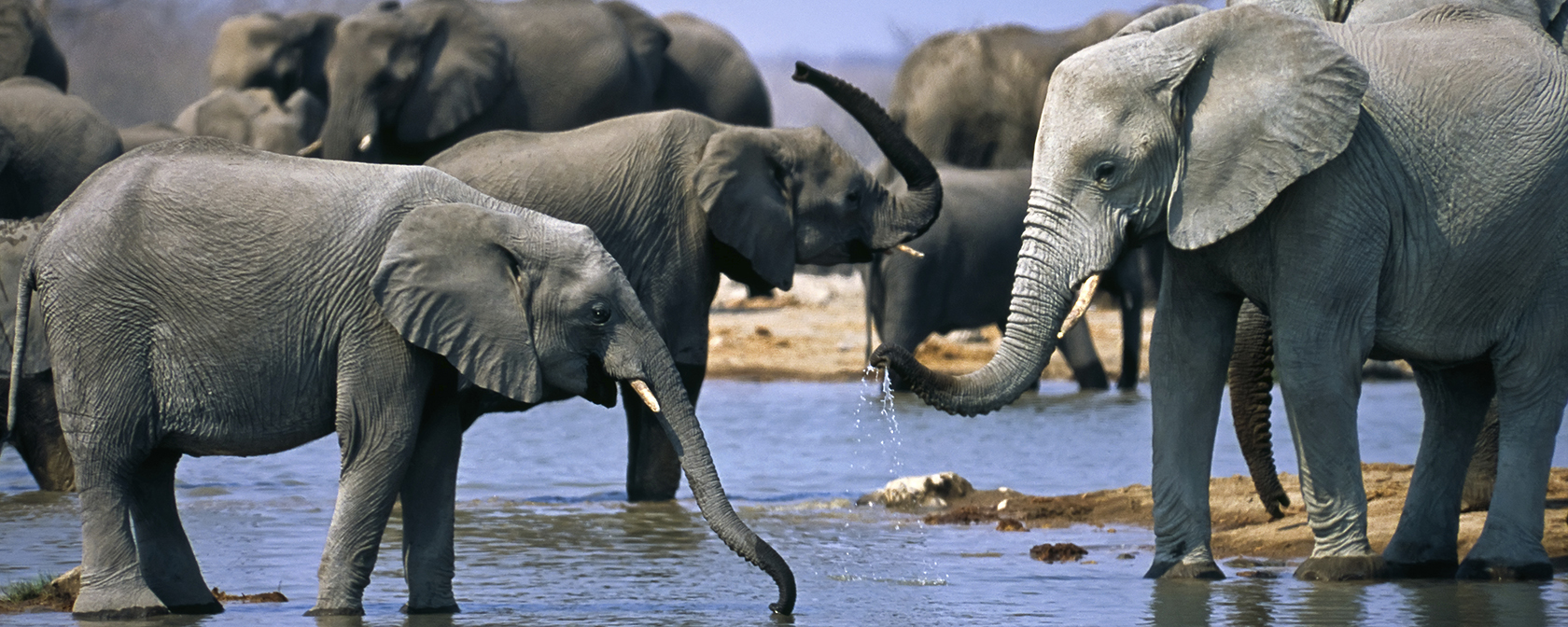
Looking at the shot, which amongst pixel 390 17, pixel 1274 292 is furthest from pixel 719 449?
pixel 1274 292

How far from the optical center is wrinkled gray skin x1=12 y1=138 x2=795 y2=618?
6.56m

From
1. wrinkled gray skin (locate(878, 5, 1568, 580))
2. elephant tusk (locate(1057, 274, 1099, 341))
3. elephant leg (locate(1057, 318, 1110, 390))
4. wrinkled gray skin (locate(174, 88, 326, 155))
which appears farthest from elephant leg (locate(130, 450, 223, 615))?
wrinkled gray skin (locate(174, 88, 326, 155))

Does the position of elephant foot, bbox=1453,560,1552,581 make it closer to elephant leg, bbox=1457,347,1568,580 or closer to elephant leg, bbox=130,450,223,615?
elephant leg, bbox=1457,347,1568,580

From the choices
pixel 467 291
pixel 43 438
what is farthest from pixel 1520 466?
pixel 43 438

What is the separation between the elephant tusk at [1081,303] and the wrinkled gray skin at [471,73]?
1031 centimetres

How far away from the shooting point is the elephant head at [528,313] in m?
6.54

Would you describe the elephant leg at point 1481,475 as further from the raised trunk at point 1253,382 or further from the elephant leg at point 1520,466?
the elephant leg at point 1520,466

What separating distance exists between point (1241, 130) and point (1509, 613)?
5.45 feet

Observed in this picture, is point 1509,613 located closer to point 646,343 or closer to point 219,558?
point 646,343

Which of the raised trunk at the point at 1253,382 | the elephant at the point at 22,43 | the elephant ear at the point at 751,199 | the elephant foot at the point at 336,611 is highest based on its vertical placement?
the elephant at the point at 22,43

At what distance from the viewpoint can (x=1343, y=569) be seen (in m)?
7.23

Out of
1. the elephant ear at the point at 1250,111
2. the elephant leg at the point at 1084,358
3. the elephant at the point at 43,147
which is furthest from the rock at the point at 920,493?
the elephant leg at the point at 1084,358

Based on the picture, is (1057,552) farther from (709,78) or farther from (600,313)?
(709,78)

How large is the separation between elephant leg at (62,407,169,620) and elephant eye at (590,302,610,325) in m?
1.39
